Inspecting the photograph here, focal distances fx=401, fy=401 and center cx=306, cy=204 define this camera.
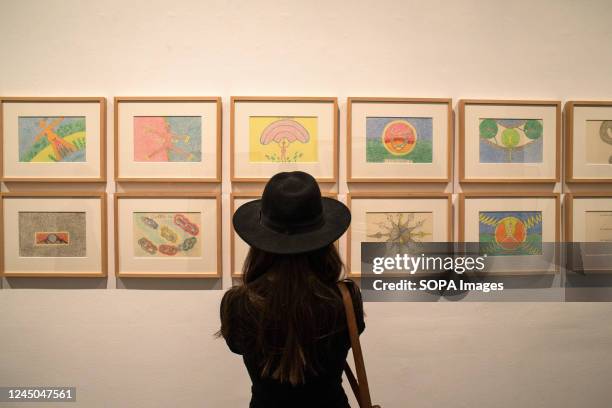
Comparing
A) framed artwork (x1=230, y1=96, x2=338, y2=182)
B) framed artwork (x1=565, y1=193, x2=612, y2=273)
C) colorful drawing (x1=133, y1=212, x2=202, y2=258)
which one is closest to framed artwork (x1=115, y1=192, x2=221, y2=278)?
colorful drawing (x1=133, y1=212, x2=202, y2=258)

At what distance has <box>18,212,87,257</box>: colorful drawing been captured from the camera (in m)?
2.05

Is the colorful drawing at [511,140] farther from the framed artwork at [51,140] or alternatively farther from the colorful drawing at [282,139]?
the framed artwork at [51,140]

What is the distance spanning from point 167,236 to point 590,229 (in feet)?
7.28

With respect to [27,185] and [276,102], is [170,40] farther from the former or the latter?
[27,185]

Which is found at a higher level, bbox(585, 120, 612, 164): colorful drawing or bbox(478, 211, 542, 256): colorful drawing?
bbox(585, 120, 612, 164): colorful drawing

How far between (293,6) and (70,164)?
4.55ft

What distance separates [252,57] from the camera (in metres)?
2.03

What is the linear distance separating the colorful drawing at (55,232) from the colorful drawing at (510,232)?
2.06 m

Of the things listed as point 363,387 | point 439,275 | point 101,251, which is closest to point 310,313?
point 363,387

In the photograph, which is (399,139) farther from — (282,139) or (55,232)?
(55,232)

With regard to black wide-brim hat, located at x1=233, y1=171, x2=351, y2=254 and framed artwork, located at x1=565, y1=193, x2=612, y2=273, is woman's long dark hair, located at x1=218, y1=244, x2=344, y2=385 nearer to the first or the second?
black wide-brim hat, located at x1=233, y1=171, x2=351, y2=254

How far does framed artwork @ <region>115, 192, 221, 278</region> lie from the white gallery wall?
0.06 metres

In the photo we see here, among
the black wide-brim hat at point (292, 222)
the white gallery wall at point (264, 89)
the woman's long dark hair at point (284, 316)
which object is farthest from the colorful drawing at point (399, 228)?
the woman's long dark hair at point (284, 316)

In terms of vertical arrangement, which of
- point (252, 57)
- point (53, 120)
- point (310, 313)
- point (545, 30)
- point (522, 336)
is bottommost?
point (522, 336)
